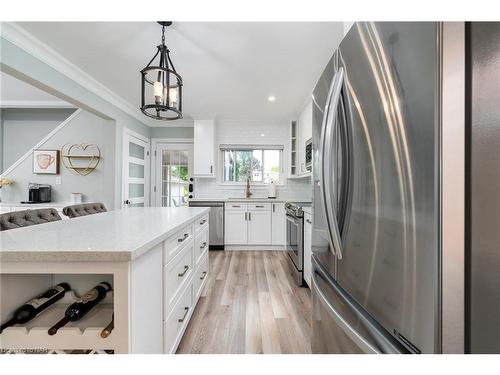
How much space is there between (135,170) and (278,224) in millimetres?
2829

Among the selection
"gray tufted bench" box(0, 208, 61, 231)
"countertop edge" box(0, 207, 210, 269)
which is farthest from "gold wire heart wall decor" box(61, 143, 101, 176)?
"countertop edge" box(0, 207, 210, 269)

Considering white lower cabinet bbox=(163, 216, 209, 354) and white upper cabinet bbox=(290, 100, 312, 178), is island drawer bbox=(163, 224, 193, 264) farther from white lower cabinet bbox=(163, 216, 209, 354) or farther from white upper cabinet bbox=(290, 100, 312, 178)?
white upper cabinet bbox=(290, 100, 312, 178)

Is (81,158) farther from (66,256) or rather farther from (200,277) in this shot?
(66,256)

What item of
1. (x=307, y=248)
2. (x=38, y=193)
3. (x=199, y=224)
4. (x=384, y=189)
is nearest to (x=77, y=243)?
(x=384, y=189)

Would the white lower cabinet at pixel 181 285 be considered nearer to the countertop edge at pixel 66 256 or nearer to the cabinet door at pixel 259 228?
the countertop edge at pixel 66 256

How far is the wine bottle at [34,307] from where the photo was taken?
91 cm

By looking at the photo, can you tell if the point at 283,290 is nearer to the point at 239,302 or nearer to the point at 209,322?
the point at 239,302

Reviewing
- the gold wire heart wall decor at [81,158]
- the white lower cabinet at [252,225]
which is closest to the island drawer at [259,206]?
the white lower cabinet at [252,225]

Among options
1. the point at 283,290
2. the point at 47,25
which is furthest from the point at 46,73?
the point at 283,290

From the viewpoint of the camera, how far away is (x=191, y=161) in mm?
4797

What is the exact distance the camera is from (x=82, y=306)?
96 centimetres

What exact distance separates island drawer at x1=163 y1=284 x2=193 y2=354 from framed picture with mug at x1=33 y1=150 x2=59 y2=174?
3616mm
